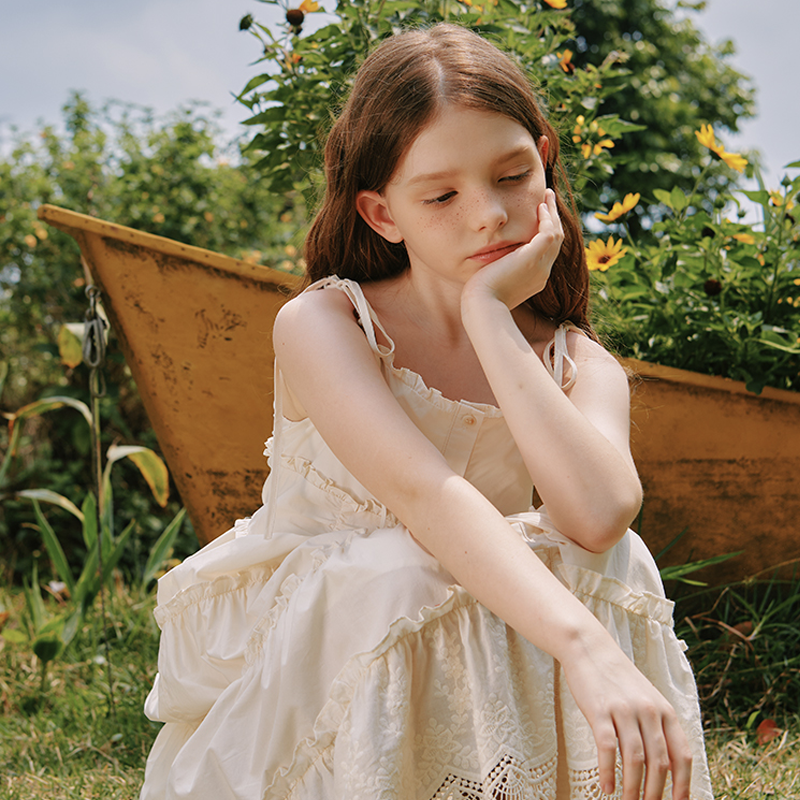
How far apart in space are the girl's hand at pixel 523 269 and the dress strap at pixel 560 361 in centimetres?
15

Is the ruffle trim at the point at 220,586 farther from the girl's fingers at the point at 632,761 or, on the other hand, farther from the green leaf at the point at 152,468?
the green leaf at the point at 152,468

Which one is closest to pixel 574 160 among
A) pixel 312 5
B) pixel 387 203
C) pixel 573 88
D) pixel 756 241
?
pixel 573 88

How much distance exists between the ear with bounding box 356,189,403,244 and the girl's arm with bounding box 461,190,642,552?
223 mm

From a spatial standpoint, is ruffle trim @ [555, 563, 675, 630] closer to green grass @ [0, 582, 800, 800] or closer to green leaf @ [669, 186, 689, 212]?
green grass @ [0, 582, 800, 800]

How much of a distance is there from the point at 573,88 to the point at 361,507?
1.35 meters

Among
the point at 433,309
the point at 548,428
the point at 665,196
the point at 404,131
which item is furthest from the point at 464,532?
the point at 665,196

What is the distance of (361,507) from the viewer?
1249 millimetres

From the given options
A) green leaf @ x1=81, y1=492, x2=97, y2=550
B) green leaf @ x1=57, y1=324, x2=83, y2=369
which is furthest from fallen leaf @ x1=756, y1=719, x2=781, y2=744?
green leaf @ x1=57, y1=324, x2=83, y2=369

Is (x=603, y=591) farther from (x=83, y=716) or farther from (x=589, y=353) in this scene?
(x=83, y=716)

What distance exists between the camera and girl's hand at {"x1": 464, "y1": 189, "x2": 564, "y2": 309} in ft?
3.91

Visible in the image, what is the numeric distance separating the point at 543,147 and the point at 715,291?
0.70m

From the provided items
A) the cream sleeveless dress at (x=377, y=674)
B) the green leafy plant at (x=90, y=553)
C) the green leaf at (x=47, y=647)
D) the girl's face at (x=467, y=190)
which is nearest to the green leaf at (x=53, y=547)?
the green leafy plant at (x=90, y=553)

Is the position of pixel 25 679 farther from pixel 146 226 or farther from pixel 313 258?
pixel 146 226

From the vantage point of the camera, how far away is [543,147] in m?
1.35
